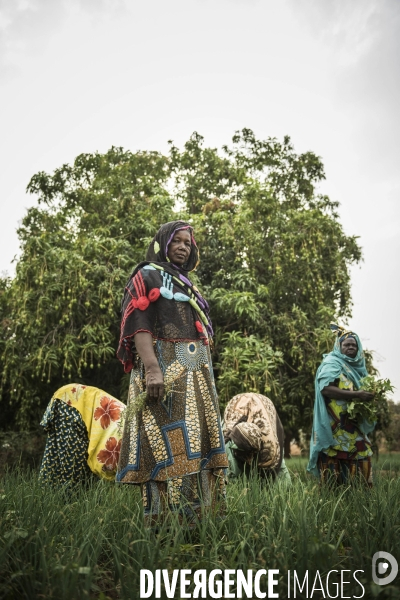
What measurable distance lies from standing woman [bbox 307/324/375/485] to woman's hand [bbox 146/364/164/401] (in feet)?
8.80

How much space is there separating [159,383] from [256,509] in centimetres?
110

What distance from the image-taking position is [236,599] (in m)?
2.06

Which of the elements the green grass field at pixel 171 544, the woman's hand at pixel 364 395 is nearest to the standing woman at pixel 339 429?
the woman's hand at pixel 364 395

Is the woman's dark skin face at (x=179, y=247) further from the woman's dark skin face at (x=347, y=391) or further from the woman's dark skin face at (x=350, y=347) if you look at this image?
the woman's dark skin face at (x=350, y=347)

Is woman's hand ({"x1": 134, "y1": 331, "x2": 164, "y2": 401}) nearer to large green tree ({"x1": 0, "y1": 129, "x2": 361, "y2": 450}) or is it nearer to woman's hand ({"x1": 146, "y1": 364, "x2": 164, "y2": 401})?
woman's hand ({"x1": 146, "y1": 364, "x2": 164, "y2": 401})

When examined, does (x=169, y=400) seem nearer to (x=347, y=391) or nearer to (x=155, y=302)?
(x=155, y=302)

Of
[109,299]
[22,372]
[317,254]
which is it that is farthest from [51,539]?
[317,254]

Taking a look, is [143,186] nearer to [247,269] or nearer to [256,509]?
[247,269]

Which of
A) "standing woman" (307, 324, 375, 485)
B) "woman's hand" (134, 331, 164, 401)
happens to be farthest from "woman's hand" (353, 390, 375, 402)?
"woman's hand" (134, 331, 164, 401)

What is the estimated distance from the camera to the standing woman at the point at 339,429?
16.2 ft

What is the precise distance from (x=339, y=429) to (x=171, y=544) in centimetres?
277

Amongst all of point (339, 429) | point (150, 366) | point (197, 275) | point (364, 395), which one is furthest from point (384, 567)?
point (197, 275)

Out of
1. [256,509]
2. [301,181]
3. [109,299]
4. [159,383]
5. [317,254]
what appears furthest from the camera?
[301,181]

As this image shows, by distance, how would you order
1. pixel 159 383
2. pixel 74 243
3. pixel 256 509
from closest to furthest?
1. pixel 159 383
2. pixel 256 509
3. pixel 74 243
